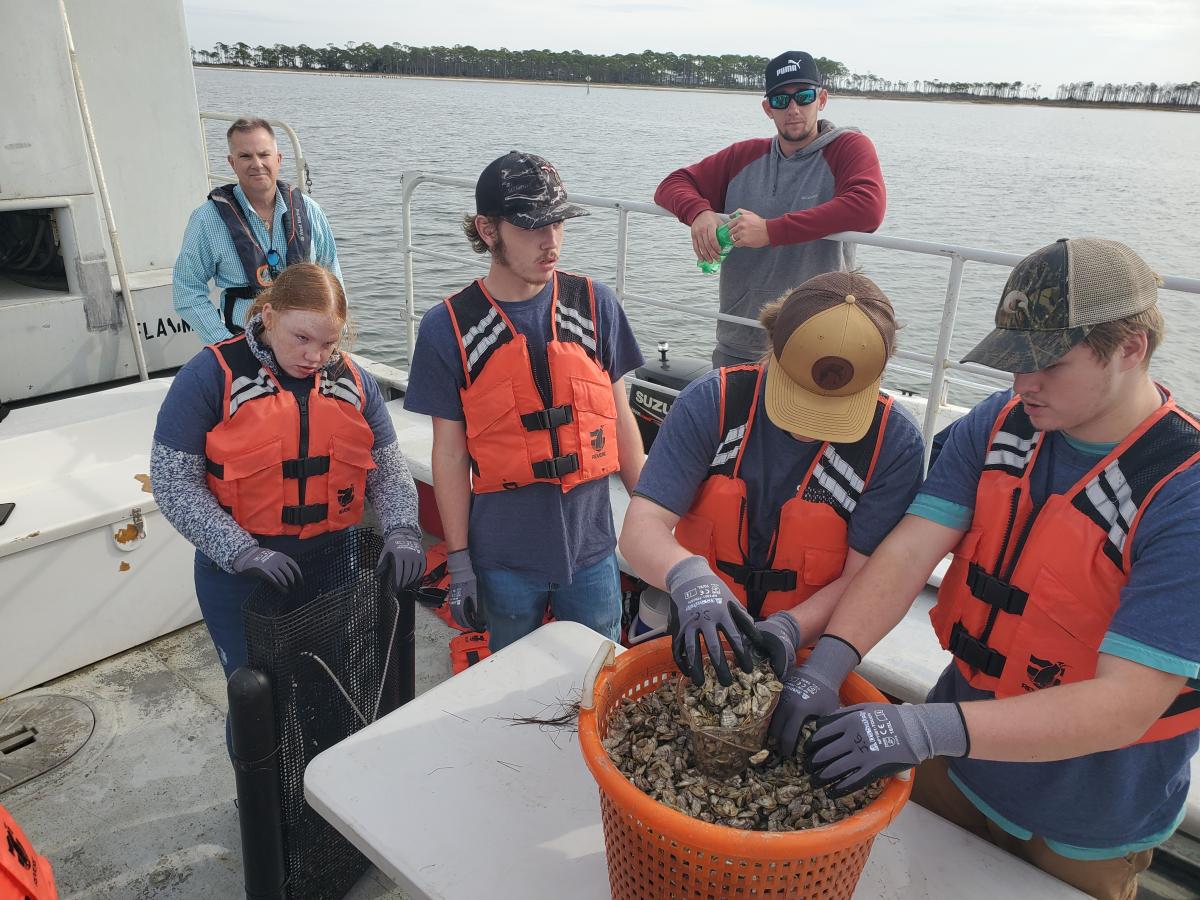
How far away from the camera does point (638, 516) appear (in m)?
1.93

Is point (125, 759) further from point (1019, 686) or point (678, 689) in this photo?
point (1019, 686)

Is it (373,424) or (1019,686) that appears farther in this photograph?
(373,424)

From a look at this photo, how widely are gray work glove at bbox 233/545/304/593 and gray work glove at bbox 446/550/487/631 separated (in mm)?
466

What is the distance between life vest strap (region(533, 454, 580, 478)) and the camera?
2.54m

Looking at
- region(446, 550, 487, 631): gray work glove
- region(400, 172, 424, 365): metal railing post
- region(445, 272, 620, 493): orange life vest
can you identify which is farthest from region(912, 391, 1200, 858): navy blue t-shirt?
region(400, 172, 424, 365): metal railing post

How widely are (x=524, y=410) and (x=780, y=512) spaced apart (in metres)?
0.89

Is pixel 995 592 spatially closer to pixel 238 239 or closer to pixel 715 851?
pixel 715 851

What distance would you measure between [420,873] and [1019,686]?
119 cm

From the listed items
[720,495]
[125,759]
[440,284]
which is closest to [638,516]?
[720,495]

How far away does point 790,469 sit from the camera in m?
1.94

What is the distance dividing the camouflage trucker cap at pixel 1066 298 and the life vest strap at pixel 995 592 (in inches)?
17.6

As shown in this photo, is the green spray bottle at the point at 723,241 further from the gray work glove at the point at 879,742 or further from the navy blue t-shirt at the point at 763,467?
the gray work glove at the point at 879,742

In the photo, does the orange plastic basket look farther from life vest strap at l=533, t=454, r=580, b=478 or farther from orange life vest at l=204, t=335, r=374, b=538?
orange life vest at l=204, t=335, r=374, b=538

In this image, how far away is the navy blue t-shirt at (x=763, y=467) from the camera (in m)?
1.89
